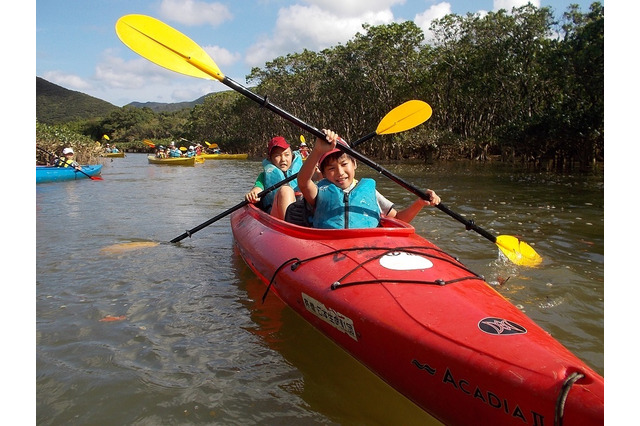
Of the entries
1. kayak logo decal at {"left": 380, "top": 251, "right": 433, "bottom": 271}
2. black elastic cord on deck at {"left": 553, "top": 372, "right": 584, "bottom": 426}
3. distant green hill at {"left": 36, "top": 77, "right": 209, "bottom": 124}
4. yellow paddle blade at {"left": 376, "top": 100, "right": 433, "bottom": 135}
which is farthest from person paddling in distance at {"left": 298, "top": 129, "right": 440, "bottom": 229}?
distant green hill at {"left": 36, "top": 77, "right": 209, "bottom": 124}

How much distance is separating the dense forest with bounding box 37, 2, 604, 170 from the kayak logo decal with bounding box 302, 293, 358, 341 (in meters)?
13.3

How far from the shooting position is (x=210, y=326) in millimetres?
3406

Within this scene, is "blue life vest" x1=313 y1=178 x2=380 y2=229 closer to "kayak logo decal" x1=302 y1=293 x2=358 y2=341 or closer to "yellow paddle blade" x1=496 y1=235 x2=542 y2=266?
"kayak logo decal" x1=302 y1=293 x2=358 y2=341

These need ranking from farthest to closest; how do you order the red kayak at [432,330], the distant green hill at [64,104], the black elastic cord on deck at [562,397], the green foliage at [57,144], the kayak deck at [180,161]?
the distant green hill at [64,104], the kayak deck at [180,161], the green foliage at [57,144], the red kayak at [432,330], the black elastic cord on deck at [562,397]

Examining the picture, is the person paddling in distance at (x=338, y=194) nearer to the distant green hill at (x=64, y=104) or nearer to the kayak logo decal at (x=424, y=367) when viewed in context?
the kayak logo decal at (x=424, y=367)

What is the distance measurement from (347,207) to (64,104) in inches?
6141

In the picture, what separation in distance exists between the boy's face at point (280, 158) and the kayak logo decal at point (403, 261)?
3.19 metres

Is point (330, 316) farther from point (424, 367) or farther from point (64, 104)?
point (64, 104)

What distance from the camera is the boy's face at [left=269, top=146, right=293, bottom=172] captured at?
5.70 meters

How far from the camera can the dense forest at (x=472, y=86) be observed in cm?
1438

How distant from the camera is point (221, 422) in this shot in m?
2.26

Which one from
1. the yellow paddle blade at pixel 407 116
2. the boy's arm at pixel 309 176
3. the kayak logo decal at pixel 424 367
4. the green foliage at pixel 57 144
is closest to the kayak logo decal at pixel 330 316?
the kayak logo decal at pixel 424 367
